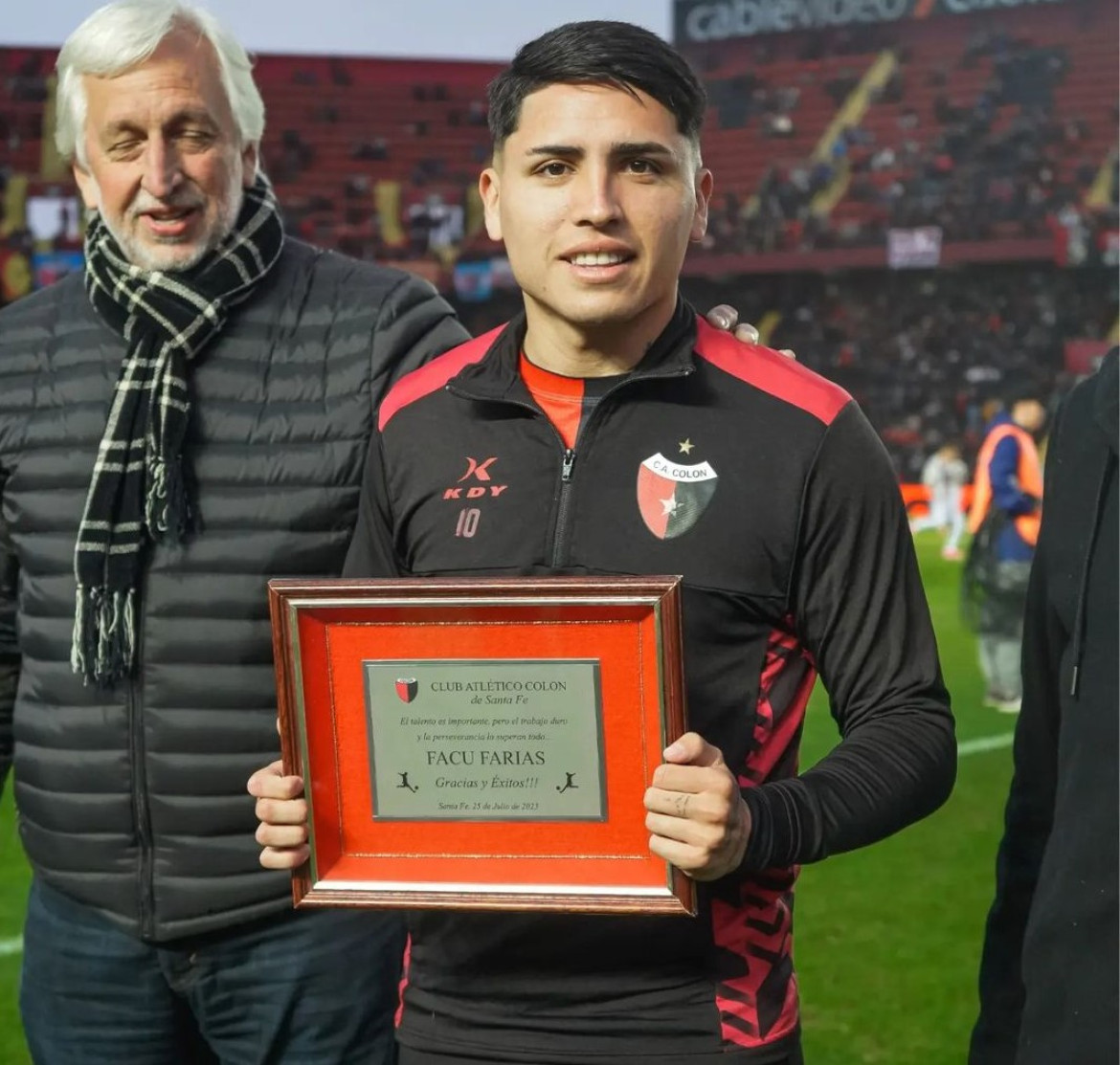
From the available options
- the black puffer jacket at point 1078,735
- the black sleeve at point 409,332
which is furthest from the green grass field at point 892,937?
the black puffer jacket at point 1078,735

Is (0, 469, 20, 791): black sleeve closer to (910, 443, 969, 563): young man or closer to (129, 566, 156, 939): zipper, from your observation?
(129, 566, 156, 939): zipper

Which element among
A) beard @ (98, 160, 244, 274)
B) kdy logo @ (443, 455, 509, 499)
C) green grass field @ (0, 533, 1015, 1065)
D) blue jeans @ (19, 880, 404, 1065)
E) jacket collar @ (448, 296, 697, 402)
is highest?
beard @ (98, 160, 244, 274)

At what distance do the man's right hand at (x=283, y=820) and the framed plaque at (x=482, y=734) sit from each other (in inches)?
0.5

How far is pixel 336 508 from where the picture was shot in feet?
7.72

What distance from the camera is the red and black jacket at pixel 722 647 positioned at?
181cm

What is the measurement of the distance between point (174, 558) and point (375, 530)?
471mm

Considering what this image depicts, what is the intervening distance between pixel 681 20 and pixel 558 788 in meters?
29.7

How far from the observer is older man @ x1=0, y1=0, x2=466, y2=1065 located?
2334 millimetres

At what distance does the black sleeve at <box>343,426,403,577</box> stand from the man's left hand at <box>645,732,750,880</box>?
0.50 meters

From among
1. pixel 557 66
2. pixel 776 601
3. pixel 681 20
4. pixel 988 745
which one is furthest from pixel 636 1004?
pixel 681 20

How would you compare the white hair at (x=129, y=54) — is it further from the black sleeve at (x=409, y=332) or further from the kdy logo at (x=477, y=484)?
the kdy logo at (x=477, y=484)

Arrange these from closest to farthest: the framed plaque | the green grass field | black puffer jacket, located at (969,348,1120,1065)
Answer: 1. black puffer jacket, located at (969,348,1120,1065)
2. the framed plaque
3. the green grass field

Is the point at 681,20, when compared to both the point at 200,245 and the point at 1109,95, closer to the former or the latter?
the point at 1109,95

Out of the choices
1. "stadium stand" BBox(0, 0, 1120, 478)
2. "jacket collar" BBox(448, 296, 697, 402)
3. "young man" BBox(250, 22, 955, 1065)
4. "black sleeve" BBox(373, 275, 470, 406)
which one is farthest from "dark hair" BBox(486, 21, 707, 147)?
"stadium stand" BBox(0, 0, 1120, 478)
